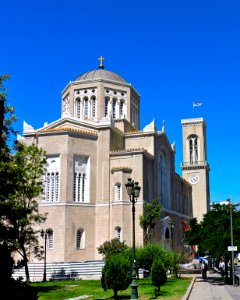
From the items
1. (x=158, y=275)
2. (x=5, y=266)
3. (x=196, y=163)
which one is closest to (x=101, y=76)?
(x=196, y=163)

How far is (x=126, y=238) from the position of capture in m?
38.5

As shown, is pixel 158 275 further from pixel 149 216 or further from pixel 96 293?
pixel 149 216

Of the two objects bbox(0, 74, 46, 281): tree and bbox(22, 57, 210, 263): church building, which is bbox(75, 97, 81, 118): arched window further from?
bbox(0, 74, 46, 281): tree

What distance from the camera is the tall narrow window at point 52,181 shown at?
39219mm

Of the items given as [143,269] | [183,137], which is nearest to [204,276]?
[143,269]

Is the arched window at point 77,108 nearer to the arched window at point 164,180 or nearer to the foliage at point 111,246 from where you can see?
the arched window at point 164,180

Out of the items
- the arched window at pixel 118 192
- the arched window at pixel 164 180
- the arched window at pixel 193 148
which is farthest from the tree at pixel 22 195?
the arched window at pixel 193 148

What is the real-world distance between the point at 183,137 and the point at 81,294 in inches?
2079

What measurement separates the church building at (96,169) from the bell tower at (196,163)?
17781 millimetres

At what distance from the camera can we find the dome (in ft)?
161

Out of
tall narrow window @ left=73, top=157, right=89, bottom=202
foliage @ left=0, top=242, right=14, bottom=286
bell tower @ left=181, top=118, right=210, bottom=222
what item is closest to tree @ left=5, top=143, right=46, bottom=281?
tall narrow window @ left=73, top=157, right=89, bottom=202

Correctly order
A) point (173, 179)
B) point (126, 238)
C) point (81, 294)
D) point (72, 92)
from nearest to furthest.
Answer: point (81, 294) < point (126, 238) < point (72, 92) < point (173, 179)

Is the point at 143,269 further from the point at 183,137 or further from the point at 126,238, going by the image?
the point at 183,137

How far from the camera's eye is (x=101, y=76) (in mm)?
49062
